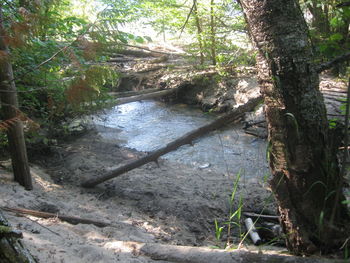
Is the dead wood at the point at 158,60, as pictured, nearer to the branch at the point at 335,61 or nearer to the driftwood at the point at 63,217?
the driftwood at the point at 63,217

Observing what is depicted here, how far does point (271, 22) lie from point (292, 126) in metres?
0.77

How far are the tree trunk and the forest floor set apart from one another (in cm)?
19

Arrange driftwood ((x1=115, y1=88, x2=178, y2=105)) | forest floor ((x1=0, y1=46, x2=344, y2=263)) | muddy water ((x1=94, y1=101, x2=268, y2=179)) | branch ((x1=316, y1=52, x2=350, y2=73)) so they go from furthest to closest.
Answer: driftwood ((x1=115, y1=88, x2=178, y2=105))
muddy water ((x1=94, y1=101, x2=268, y2=179))
forest floor ((x1=0, y1=46, x2=344, y2=263))
branch ((x1=316, y1=52, x2=350, y2=73))

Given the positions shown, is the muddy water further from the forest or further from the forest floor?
the forest floor

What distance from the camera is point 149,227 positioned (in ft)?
13.7

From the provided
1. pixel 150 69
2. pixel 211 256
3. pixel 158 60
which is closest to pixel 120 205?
pixel 211 256

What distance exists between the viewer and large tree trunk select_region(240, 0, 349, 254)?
2.26 m

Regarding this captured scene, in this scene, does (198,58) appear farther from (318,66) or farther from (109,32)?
(318,66)

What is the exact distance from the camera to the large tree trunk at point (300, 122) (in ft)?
7.41

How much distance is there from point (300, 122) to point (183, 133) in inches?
272

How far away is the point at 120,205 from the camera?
496 centimetres

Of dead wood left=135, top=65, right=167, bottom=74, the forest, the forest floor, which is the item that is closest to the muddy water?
the forest

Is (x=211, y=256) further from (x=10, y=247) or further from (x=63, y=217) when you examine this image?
(x=63, y=217)

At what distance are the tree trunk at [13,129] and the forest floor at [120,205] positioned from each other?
19 cm
